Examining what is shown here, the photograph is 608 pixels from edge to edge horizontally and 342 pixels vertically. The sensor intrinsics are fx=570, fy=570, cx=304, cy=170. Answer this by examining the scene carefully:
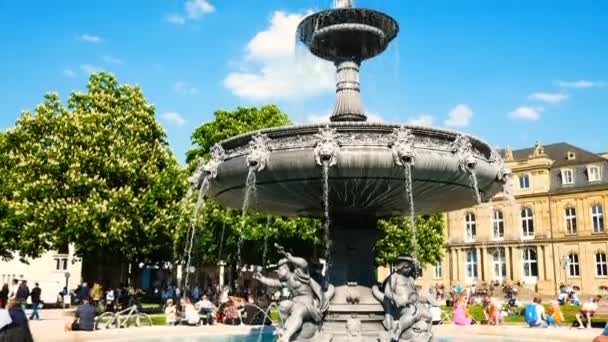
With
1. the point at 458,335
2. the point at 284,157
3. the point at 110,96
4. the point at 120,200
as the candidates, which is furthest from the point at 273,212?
the point at 110,96

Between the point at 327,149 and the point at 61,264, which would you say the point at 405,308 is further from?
the point at 61,264

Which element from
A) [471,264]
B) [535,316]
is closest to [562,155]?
[471,264]

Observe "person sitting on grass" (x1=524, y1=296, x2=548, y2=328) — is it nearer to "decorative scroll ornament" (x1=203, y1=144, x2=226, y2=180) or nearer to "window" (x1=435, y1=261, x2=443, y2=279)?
"decorative scroll ornament" (x1=203, y1=144, x2=226, y2=180)

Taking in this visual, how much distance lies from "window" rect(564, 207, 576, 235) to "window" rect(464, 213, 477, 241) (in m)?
Answer: 9.41

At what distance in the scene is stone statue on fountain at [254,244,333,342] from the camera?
29.3 ft

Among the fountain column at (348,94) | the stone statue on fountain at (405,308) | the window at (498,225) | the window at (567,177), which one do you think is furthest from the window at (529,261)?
the stone statue on fountain at (405,308)

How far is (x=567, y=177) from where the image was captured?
5556 cm

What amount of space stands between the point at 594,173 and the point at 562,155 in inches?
208

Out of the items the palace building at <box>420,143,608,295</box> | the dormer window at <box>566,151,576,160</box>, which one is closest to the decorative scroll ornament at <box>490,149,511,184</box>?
the palace building at <box>420,143,608,295</box>

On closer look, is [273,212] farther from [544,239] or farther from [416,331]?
[544,239]

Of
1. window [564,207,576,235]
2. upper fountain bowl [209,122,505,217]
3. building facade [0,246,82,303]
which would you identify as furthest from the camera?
window [564,207,576,235]

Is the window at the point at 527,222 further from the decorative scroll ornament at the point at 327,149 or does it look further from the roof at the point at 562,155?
the decorative scroll ornament at the point at 327,149

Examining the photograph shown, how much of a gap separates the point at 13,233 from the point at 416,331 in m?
24.1

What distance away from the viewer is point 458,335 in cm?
1384
